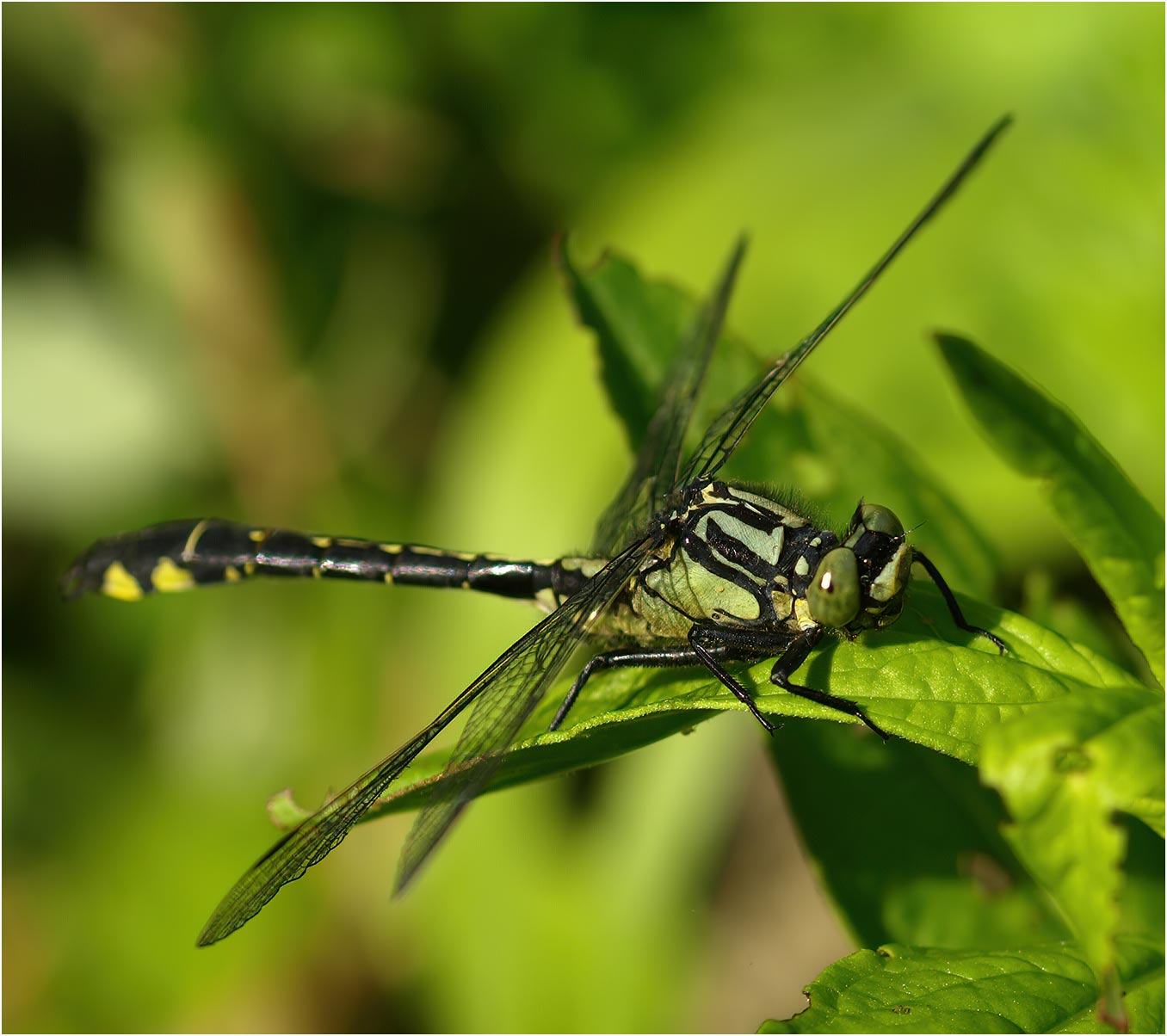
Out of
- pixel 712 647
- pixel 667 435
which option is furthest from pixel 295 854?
pixel 667 435

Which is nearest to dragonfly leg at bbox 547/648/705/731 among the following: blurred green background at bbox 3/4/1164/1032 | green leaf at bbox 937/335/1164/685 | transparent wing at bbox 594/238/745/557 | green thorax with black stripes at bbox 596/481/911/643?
green thorax with black stripes at bbox 596/481/911/643

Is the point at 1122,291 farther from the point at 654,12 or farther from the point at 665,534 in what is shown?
the point at 654,12

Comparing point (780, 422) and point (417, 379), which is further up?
point (417, 379)

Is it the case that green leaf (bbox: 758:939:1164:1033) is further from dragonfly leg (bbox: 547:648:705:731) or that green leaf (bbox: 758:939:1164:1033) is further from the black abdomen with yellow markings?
the black abdomen with yellow markings

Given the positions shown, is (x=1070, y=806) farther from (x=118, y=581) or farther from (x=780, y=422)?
(x=118, y=581)

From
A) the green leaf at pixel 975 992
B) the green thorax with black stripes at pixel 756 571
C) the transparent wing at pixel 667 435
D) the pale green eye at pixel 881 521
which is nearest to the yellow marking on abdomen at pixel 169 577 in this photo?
the transparent wing at pixel 667 435

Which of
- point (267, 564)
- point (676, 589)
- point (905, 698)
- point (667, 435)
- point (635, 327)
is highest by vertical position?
point (267, 564)

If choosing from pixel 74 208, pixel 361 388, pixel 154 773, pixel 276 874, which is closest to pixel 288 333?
pixel 361 388
